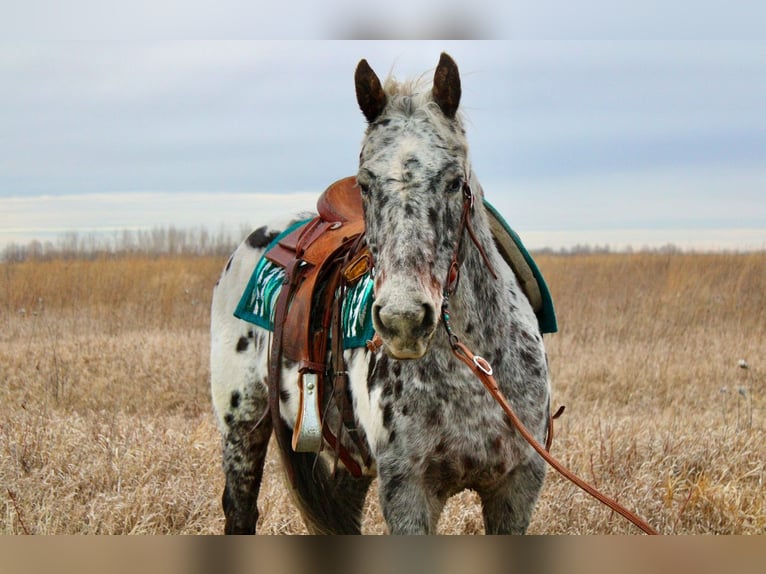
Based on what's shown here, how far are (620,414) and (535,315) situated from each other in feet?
12.6

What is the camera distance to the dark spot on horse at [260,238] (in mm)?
3893

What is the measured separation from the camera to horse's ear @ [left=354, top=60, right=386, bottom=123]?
2377 millimetres

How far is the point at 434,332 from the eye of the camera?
2156mm

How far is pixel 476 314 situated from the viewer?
98.3 inches

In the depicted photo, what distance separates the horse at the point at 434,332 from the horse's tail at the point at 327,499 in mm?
731

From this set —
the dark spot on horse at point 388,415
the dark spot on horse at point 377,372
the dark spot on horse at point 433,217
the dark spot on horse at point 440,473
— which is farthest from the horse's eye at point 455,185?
the dark spot on horse at point 440,473

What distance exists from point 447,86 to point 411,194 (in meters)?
0.45

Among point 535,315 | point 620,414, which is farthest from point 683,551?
point 620,414

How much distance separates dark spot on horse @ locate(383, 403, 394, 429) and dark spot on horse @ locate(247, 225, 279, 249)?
1.64 m

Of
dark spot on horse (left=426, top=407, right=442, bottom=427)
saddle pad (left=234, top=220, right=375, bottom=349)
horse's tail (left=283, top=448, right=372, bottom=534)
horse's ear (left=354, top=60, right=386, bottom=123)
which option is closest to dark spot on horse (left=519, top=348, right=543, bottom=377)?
dark spot on horse (left=426, top=407, right=442, bottom=427)

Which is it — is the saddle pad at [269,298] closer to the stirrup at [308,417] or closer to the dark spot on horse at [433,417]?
the stirrup at [308,417]

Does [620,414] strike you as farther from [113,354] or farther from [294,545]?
[113,354]

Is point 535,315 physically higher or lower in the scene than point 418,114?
lower

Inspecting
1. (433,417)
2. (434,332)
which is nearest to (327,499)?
(433,417)
